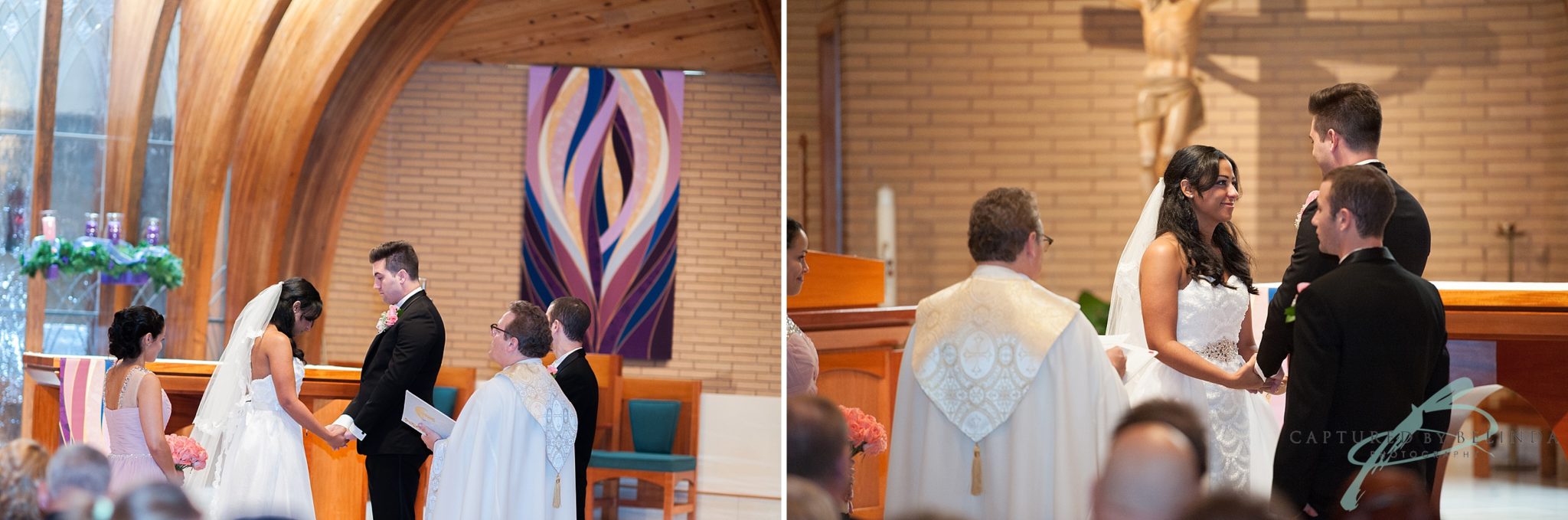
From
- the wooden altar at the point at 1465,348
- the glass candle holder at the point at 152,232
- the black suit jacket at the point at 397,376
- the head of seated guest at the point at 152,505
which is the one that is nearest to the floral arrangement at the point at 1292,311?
the wooden altar at the point at 1465,348

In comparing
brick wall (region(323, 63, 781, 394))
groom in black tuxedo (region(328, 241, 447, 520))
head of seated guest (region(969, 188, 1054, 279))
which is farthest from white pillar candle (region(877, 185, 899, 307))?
head of seated guest (region(969, 188, 1054, 279))

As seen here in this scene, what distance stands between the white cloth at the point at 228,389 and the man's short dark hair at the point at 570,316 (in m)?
1.12

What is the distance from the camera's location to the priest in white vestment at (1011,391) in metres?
3.15

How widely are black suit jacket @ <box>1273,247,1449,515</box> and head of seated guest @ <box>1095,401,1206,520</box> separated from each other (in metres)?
0.62

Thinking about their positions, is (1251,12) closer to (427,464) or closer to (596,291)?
(596,291)

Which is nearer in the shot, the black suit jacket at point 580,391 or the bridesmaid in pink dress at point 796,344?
the bridesmaid in pink dress at point 796,344

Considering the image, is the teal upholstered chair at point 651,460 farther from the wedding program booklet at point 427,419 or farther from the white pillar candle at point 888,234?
the wedding program booklet at point 427,419

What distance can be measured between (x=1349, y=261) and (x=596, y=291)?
755 centimetres

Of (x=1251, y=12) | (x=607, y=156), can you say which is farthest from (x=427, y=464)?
(x=1251, y=12)

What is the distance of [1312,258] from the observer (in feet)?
10.3

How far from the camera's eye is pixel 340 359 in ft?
31.2

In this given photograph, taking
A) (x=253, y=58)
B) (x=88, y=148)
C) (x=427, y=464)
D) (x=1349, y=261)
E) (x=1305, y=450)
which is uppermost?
(x=253, y=58)

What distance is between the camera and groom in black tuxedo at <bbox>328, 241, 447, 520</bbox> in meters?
4.62

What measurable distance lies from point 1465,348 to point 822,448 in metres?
2.21
